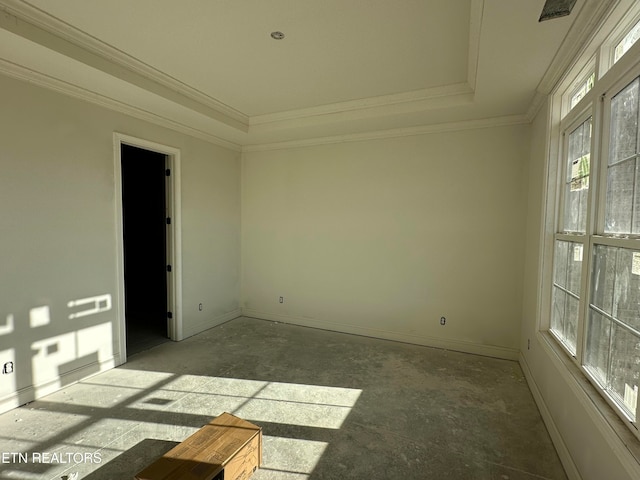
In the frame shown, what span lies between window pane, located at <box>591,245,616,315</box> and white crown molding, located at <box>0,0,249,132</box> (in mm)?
3791

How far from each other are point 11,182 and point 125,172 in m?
3.75


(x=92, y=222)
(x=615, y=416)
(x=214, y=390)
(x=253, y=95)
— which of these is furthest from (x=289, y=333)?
(x=615, y=416)

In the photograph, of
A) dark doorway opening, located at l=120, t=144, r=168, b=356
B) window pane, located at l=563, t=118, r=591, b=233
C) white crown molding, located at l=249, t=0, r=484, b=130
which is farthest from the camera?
dark doorway opening, located at l=120, t=144, r=168, b=356

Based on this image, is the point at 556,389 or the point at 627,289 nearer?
the point at 627,289

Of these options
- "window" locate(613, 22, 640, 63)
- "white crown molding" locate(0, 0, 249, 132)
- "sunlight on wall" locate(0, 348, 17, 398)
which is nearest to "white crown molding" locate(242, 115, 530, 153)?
"white crown molding" locate(0, 0, 249, 132)

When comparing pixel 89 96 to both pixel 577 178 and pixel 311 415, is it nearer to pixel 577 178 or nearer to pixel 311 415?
pixel 311 415

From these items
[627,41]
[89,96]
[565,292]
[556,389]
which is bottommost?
[556,389]

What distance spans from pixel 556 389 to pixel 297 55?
3.34 meters

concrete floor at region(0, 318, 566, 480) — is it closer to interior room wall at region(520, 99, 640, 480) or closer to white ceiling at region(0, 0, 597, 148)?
interior room wall at region(520, 99, 640, 480)

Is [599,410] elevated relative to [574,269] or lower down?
lower down

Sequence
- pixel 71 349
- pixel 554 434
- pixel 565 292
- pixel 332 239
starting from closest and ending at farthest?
pixel 554 434, pixel 565 292, pixel 71 349, pixel 332 239

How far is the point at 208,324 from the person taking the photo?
15.3ft

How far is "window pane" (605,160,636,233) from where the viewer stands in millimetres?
1574

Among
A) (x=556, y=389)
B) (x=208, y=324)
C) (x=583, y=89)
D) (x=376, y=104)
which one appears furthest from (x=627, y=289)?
(x=208, y=324)
